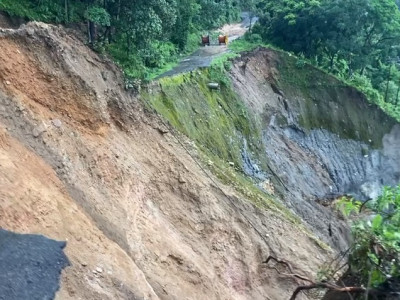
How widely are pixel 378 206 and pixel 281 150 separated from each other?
80.1ft

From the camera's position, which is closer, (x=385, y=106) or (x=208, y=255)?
(x=208, y=255)

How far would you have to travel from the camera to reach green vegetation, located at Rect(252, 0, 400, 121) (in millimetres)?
32625

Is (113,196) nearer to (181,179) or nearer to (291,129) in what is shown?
(181,179)

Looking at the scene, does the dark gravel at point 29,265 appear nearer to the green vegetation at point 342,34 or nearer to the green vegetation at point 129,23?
the green vegetation at point 129,23

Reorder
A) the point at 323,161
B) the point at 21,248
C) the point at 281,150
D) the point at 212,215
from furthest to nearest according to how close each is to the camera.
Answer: the point at 323,161
the point at 281,150
the point at 212,215
the point at 21,248

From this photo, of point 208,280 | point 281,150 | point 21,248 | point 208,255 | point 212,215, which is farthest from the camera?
point 281,150

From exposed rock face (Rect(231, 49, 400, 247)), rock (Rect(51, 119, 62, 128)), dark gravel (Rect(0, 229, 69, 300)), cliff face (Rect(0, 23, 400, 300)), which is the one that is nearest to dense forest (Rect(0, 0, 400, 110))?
exposed rock face (Rect(231, 49, 400, 247))

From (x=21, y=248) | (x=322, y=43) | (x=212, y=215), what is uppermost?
(x=322, y=43)

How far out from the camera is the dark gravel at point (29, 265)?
880cm

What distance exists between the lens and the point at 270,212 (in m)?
17.4

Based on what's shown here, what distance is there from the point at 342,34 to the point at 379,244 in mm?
31815

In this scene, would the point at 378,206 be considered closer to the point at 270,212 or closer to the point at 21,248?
the point at 21,248

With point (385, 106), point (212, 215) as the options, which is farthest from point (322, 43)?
point (212, 215)

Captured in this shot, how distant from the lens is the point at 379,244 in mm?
3945
